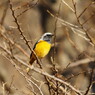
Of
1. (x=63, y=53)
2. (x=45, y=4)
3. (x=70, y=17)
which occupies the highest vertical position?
(x=45, y=4)

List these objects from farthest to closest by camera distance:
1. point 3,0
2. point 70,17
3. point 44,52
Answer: point 70,17
point 3,0
point 44,52

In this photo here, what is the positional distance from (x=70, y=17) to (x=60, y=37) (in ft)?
2.59

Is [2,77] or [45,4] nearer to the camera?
[2,77]

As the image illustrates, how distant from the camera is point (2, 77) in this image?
11461mm

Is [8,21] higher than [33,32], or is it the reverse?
[8,21]

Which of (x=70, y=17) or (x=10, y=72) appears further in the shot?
(x=70, y=17)

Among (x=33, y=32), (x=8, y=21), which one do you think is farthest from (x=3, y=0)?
(x=33, y=32)

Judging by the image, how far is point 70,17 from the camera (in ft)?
44.4

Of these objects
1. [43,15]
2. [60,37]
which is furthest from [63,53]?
[43,15]

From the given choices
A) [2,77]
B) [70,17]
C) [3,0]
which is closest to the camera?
[3,0]

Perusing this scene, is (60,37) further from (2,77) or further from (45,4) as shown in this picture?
(2,77)

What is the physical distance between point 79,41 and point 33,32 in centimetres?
166

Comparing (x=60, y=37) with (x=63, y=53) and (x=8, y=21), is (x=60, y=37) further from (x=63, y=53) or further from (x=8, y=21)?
(x=8, y=21)

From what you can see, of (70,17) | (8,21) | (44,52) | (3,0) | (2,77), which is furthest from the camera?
(70,17)
